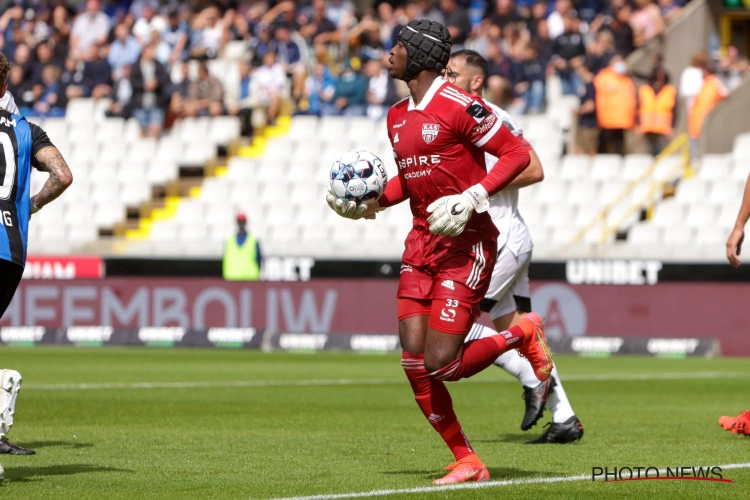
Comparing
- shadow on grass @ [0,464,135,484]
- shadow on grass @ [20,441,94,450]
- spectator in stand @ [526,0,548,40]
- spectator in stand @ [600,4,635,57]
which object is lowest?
shadow on grass @ [20,441,94,450]

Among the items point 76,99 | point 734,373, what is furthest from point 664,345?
point 76,99

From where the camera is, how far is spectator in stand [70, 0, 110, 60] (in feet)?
97.7

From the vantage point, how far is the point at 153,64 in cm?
2819

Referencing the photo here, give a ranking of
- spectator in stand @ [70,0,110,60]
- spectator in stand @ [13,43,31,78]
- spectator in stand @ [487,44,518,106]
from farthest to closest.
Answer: spectator in stand @ [70,0,110,60], spectator in stand @ [13,43,31,78], spectator in stand @ [487,44,518,106]

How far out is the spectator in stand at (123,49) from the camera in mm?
28922

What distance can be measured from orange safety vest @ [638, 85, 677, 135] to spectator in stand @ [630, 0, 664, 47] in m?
1.52

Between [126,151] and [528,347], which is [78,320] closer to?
[126,151]

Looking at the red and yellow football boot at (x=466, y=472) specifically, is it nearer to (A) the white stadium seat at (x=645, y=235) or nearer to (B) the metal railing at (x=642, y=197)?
(B) the metal railing at (x=642, y=197)

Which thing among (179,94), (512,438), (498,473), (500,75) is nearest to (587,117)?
(500,75)

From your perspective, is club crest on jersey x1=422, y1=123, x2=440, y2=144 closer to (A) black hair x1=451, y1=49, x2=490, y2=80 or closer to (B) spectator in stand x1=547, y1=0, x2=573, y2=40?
(A) black hair x1=451, y1=49, x2=490, y2=80

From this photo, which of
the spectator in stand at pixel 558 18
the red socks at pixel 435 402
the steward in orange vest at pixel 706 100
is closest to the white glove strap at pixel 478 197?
the red socks at pixel 435 402

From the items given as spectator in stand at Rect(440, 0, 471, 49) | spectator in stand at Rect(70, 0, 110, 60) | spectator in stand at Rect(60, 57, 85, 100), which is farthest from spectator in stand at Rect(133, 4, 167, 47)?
spectator in stand at Rect(440, 0, 471, 49)

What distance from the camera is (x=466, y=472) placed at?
698 cm

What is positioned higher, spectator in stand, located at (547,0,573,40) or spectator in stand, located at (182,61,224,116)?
spectator in stand, located at (547,0,573,40)
